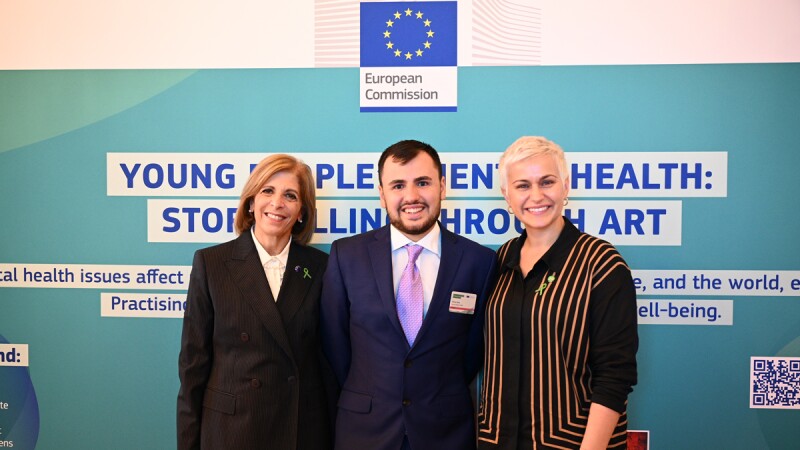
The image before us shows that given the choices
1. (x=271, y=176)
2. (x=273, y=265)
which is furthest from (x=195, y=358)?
(x=271, y=176)

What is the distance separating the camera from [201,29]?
3008 mm

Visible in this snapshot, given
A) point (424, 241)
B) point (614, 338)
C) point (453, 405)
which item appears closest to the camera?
point (614, 338)

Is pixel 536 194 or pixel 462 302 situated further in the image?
pixel 462 302

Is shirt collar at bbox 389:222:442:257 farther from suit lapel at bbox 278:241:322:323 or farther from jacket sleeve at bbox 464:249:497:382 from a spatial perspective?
suit lapel at bbox 278:241:322:323

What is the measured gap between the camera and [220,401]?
230 centimetres

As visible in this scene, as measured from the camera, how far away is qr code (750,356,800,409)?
296 centimetres

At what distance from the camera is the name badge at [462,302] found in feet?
7.20

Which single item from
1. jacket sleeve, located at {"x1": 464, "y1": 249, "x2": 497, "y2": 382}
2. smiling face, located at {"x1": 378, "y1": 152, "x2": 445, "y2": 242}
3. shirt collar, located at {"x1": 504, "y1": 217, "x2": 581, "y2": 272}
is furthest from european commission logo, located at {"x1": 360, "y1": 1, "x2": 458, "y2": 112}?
shirt collar, located at {"x1": 504, "y1": 217, "x2": 581, "y2": 272}

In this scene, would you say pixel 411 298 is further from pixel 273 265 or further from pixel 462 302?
pixel 273 265

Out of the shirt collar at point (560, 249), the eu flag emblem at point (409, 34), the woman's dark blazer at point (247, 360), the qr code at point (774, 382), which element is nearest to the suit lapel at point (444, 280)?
the shirt collar at point (560, 249)

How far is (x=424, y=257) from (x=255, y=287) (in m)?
0.72

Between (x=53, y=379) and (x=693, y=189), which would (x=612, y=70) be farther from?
(x=53, y=379)

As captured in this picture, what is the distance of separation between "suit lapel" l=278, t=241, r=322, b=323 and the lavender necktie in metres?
0.45

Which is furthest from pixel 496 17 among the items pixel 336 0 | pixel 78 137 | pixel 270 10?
pixel 78 137
